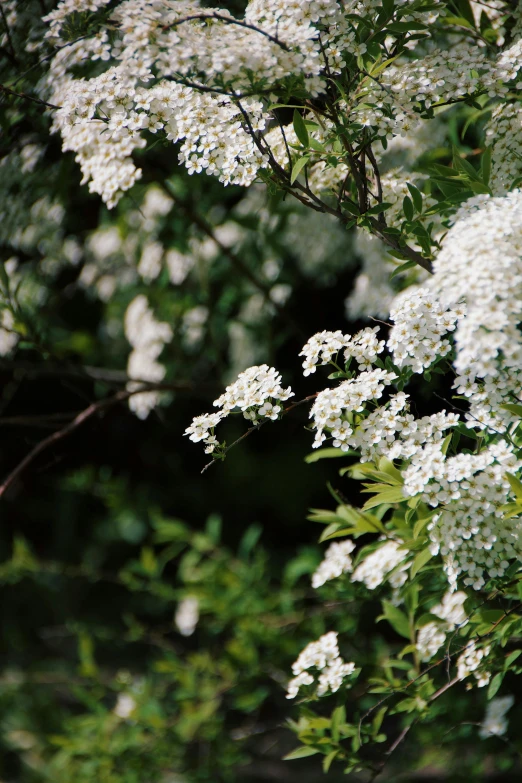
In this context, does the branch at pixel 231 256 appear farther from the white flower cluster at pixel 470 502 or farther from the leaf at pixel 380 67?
the white flower cluster at pixel 470 502

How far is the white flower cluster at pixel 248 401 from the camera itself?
1.16m

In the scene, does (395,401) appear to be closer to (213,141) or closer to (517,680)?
(213,141)

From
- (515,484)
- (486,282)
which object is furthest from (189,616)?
(486,282)

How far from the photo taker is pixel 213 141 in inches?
48.8

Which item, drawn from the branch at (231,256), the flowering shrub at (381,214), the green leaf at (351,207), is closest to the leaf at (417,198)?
the flowering shrub at (381,214)

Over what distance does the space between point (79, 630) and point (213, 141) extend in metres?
1.90

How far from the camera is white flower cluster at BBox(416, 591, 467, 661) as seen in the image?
141 cm

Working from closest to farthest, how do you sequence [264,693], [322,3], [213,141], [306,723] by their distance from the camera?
[322,3], [213,141], [306,723], [264,693]

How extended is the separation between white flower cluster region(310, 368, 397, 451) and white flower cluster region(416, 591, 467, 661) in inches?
20.4

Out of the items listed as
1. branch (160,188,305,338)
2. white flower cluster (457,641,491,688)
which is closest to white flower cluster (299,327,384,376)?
white flower cluster (457,641,491,688)

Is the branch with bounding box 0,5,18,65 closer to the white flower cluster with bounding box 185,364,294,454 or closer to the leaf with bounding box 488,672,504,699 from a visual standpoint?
the white flower cluster with bounding box 185,364,294,454

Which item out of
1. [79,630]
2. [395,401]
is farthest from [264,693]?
[395,401]

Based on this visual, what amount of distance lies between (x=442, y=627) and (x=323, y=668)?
10.5 inches

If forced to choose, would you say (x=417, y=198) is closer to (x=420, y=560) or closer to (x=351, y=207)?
(x=351, y=207)
